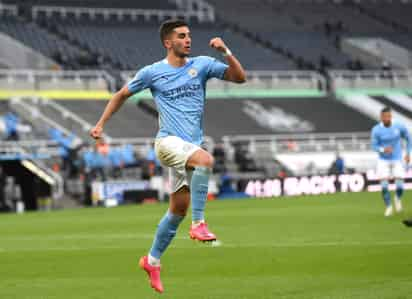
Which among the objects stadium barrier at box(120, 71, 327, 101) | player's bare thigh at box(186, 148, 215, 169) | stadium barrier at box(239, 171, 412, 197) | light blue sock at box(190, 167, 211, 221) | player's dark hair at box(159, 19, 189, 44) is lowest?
stadium barrier at box(239, 171, 412, 197)

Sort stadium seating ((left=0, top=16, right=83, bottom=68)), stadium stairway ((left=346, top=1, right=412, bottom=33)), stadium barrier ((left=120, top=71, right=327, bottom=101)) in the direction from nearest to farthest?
1. stadium seating ((left=0, top=16, right=83, bottom=68))
2. stadium barrier ((left=120, top=71, right=327, bottom=101))
3. stadium stairway ((left=346, top=1, right=412, bottom=33))

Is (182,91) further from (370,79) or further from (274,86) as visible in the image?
(370,79)

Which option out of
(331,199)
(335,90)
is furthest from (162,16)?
(331,199)

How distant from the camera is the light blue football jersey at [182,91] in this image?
475 inches

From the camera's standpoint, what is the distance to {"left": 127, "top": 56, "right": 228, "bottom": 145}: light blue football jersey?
1208 centimetres

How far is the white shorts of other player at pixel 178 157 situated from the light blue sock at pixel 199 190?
118 mm

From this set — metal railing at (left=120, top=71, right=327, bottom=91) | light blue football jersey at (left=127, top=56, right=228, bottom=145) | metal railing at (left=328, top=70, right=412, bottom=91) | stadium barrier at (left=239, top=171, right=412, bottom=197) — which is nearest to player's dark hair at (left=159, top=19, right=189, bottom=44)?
light blue football jersey at (left=127, top=56, right=228, bottom=145)

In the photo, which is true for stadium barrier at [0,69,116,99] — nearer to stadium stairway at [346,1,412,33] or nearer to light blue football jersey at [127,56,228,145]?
stadium stairway at [346,1,412,33]

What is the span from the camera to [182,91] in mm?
12156

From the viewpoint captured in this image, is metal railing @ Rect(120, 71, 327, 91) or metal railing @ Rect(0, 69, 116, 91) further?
metal railing @ Rect(120, 71, 327, 91)

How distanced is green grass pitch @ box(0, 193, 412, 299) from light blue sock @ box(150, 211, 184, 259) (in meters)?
0.47

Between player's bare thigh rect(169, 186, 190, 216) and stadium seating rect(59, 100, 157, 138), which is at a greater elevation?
player's bare thigh rect(169, 186, 190, 216)

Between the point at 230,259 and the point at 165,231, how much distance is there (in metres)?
3.71

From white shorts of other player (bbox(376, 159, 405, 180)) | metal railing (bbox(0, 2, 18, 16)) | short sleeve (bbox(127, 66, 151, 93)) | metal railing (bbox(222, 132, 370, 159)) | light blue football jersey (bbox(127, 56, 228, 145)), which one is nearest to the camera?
light blue football jersey (bbox(127, 56, 228, 145))
